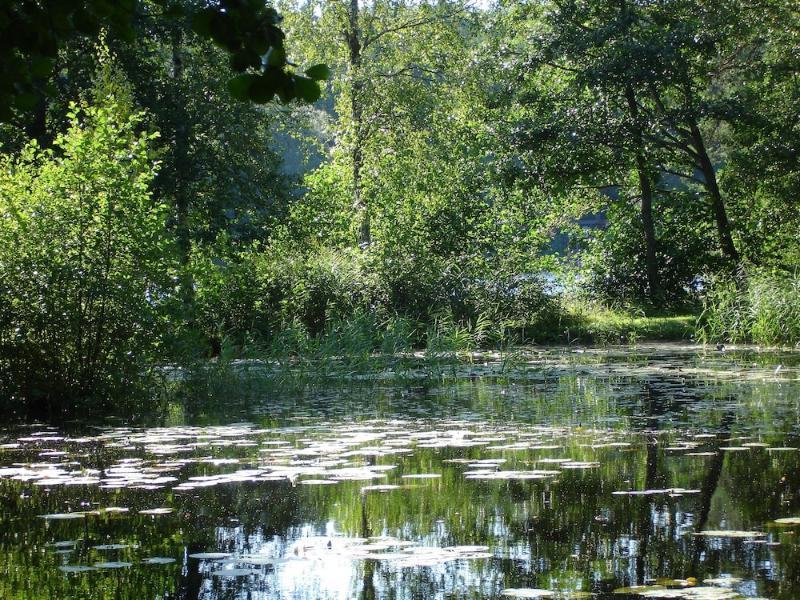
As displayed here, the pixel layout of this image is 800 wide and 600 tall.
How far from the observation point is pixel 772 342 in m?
16.6

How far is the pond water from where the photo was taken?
4.00m

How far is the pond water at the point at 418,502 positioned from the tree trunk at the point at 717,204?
42.3 ft

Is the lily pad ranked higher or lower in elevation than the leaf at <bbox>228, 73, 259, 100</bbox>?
lower

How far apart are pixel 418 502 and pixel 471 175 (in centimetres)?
1866

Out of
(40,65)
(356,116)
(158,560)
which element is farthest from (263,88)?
(356,116)

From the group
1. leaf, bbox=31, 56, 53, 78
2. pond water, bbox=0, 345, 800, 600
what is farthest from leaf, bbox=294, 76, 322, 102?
pond water, bbox=0, 345, 800, 600

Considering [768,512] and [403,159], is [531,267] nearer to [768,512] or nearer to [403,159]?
[403,159]

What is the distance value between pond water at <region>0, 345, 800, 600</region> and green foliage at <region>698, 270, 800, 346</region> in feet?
22.1

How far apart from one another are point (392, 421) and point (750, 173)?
576 inches

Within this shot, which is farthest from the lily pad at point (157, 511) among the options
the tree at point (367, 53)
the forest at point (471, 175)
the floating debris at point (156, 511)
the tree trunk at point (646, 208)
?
the tree at point (367, 53)

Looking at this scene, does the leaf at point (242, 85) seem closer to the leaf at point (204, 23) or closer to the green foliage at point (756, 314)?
the leaf at point (204, 23)

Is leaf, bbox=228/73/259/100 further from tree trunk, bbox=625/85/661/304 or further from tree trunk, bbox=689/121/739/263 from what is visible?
tree trunk, bbox=689/121/739/263

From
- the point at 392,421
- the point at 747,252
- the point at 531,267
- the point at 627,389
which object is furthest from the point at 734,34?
the point at 392,421

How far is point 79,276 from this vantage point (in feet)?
33.4
